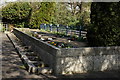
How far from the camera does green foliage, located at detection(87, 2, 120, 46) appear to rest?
5992 millimetres

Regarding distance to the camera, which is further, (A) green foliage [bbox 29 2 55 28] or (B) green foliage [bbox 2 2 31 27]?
(B) green foliage [bbox 2 2 31 27]

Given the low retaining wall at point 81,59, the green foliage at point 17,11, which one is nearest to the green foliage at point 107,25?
the low retaining wall at point 81,59

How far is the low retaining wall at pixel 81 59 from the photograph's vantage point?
4.88 metres

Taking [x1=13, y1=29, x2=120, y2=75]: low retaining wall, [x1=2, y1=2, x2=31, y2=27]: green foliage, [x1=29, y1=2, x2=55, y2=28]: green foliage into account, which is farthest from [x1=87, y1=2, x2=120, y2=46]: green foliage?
[x1=2, y1=2, x2=31, y2=27]: green foliage

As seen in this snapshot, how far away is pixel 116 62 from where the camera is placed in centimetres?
555

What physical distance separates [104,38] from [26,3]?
71.0 ft

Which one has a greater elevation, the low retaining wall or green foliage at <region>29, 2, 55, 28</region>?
green foliage at <region>29, 2, 55, 28</region>

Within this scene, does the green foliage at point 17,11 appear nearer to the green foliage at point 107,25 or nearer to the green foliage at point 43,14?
the green foliage at point 43,14

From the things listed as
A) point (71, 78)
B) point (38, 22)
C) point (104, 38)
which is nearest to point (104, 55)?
point (104, 38)

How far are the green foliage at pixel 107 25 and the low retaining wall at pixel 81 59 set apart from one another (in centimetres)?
66

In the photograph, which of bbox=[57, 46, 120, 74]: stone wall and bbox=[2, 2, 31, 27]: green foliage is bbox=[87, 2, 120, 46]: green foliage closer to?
bbox=[57, 46, 120, 74]: stone wall

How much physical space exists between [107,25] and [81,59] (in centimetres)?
193

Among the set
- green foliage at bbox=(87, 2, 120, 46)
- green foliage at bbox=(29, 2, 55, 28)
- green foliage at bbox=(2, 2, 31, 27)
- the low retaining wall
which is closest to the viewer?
the low retaining wall

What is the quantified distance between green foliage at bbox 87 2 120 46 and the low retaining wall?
66 centimetres
